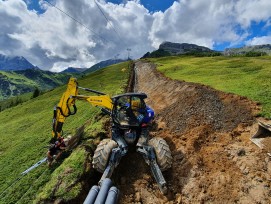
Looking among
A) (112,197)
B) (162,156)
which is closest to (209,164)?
(162,156)

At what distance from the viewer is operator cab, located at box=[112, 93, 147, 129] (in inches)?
505

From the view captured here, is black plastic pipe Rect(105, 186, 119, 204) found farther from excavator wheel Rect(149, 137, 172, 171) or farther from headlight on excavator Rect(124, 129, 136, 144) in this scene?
headlight on excavator Rect(124, 129, 136, 144)

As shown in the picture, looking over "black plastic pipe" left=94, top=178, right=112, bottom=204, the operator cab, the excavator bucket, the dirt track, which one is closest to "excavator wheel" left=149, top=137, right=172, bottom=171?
the dirt track

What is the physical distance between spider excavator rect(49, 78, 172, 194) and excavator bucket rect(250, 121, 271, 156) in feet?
14.9

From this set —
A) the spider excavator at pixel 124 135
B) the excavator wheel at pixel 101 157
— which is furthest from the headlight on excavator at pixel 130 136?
the excavator wheel at pixel 101 157

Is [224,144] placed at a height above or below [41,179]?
above

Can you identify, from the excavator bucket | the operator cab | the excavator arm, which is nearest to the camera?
the excavator bucket

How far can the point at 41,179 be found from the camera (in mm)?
12227

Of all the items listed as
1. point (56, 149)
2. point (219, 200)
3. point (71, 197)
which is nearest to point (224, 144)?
point (219, 200)

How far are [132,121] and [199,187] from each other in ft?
15.0

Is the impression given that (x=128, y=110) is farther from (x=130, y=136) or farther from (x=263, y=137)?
(x=263, y=137)

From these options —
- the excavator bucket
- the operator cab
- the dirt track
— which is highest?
the operator cab

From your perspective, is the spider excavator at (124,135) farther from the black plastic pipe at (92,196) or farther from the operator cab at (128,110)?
the black plastic pipe at (92,196)

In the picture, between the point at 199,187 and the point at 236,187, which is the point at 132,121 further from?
the point at 236,187
